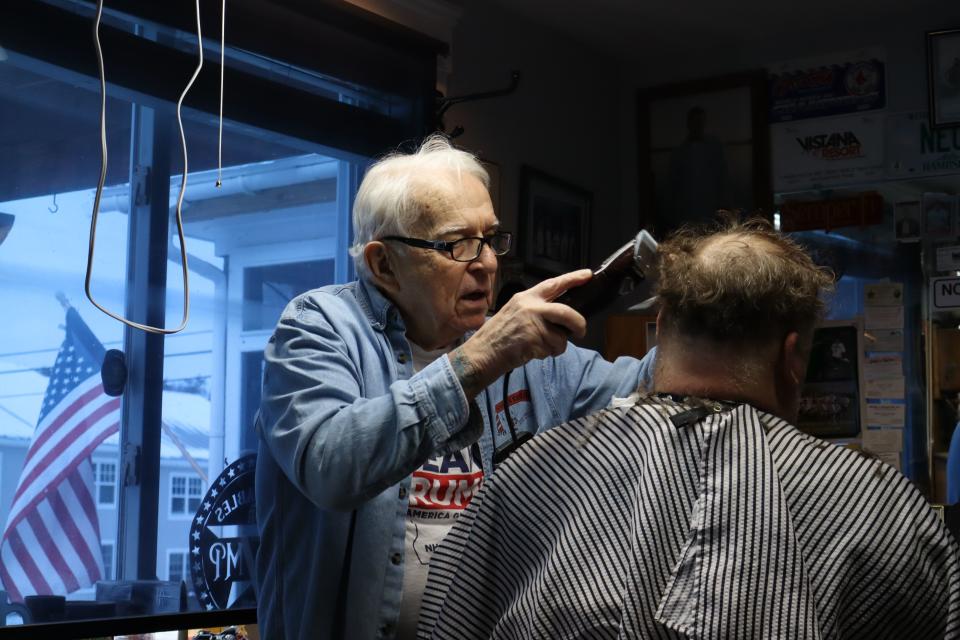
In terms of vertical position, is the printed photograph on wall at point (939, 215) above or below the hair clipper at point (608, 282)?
above

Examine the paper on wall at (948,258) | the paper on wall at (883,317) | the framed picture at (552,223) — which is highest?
the framed picture at (552,223)

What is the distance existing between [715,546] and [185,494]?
7.23ft

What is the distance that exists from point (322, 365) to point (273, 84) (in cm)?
198

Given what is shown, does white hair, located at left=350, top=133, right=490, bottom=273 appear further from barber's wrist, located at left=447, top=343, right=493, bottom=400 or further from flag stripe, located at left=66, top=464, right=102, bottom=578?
flag stripe, located at left=66, top=464, right=102, bottom=578

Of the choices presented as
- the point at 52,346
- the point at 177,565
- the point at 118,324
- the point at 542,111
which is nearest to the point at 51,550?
the point at 177,565

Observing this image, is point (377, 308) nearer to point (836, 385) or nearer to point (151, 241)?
point (151, 241)

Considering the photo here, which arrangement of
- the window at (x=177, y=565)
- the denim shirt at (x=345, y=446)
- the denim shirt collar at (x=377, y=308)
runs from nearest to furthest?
1. the denim shirt at (x=345, y=446)
2. the denim shirt collar at (x=377, y=308)
3. the window at (x=177, y=565)

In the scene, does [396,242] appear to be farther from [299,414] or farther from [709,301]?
[709,301]

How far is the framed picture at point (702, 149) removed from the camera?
15.7ft

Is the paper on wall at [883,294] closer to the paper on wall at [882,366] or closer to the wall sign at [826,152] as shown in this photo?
the paper on wall at [882,366]

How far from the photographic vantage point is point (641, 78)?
17.0ft

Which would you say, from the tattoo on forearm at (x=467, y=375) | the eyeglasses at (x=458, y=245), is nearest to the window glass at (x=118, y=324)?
the eyeglasses at (x=458, y=245)

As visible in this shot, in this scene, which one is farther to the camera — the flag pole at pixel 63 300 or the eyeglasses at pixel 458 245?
the flag pole at pixel 63 300

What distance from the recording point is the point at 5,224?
274 cm
